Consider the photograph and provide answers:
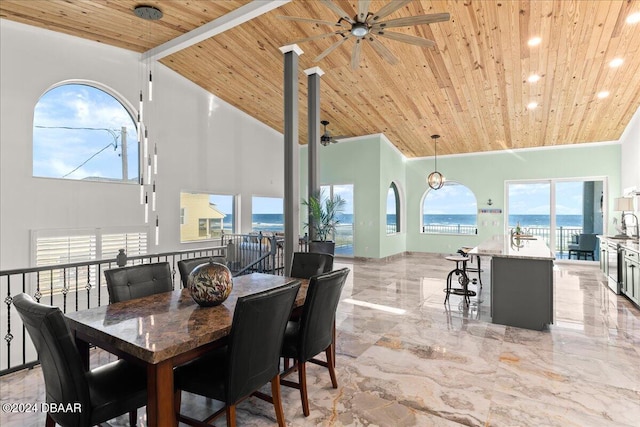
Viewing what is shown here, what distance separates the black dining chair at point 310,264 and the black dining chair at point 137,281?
48.0 inches

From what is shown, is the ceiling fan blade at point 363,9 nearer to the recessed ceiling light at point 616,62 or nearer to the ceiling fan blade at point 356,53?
the ceiling fan blade at point 356,53

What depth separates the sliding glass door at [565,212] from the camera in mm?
8148

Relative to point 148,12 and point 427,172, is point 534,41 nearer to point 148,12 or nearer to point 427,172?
point 148,12

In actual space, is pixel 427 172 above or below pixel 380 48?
below

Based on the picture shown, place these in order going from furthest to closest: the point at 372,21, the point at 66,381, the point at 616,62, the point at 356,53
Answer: the point at 616,62, the point at 356,53, the point at 372,21, the point at 66,381

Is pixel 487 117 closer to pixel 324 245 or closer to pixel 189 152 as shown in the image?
pixel 324 245

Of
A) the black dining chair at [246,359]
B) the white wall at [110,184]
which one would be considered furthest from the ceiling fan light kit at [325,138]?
the black dining chair at [246,359]

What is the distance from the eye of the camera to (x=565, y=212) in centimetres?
837

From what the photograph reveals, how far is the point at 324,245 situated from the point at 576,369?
11.5 ft

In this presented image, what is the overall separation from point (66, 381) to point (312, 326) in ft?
4.43

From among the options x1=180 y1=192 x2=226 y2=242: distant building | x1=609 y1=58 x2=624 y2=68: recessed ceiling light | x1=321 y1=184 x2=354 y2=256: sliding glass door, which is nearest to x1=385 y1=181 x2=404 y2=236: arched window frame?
x1=321 y1=184 x2=354 y2=256: sliding glass door

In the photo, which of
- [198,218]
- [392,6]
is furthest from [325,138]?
[392,6]

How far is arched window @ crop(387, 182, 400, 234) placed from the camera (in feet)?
30.9

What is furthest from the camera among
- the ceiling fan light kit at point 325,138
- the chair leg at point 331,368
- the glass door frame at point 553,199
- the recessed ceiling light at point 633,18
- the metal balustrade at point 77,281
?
the glass door frame at point 553,199
